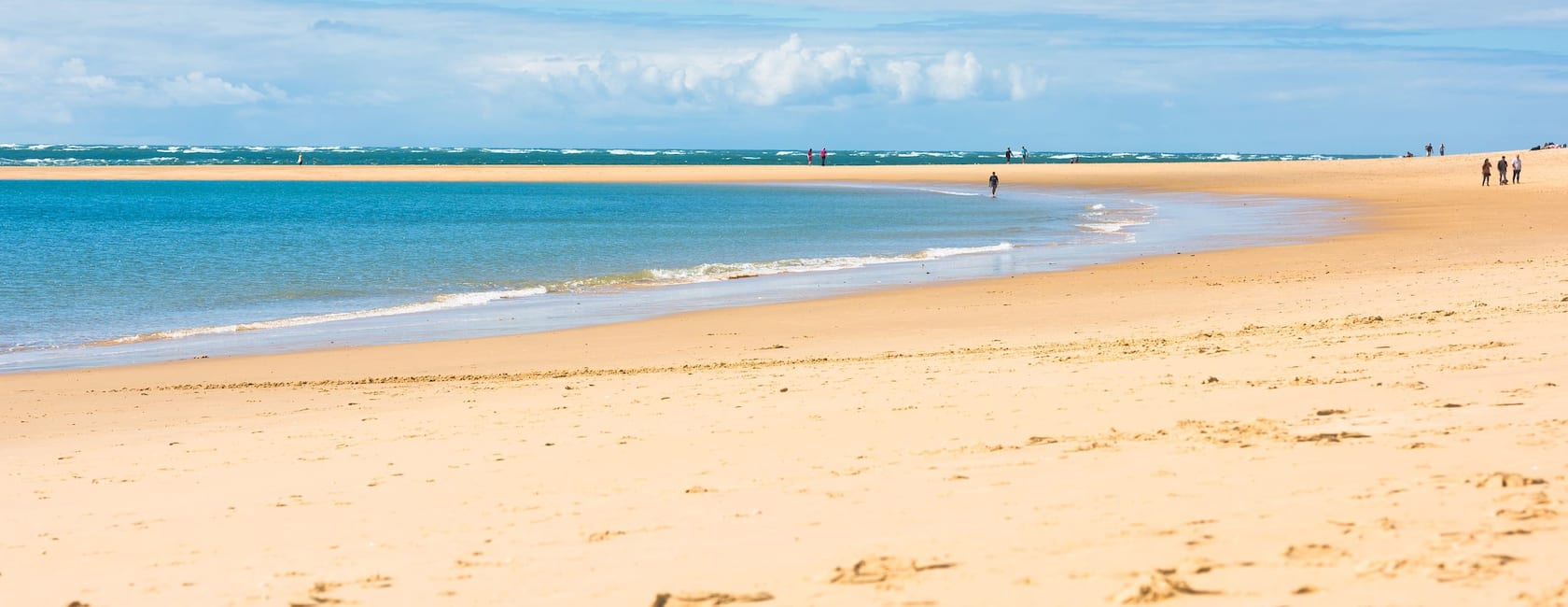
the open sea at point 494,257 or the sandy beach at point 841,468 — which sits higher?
the sandy beach at point 841,468

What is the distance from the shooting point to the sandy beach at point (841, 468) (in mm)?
4918

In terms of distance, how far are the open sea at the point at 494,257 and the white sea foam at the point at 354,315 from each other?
0.23 feet

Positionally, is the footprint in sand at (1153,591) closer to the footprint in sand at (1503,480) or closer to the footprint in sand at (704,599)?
the footprint in sand at (704,599)

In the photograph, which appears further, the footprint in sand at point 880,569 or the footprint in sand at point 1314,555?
the footprint in sand at point 880,569

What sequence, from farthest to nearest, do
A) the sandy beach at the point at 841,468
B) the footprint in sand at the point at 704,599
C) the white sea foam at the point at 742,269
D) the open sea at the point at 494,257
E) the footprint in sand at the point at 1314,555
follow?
the white sea foam at the point at 742,269 → the open sea at the point at 494,257 → the sandy beach at the point at 841,468 → the footprint in sand at the point at 704,599 → the footprint in sand at the point at 1314,555

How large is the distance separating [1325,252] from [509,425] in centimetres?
1916

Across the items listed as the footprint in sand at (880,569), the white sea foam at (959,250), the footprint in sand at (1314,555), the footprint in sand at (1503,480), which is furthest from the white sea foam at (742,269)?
the footprint in sand at (1314,555)

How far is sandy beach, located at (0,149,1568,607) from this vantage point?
16.1ft

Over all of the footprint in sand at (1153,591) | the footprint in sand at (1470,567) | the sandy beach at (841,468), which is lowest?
the sandy beach at (841,468)

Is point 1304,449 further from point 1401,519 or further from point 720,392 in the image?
point 720,392

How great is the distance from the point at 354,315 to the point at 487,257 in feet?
36.4

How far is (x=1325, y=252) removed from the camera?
2420 cm

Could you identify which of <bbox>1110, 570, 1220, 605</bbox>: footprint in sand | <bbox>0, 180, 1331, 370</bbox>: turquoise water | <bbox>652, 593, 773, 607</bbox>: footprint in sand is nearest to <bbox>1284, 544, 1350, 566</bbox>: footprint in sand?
<bbox>1110, 570, 1220, 605</bbox>: footprint in sand

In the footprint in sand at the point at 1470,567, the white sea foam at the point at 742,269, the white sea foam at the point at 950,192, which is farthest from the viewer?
the white sea foam at the point at 950,192
